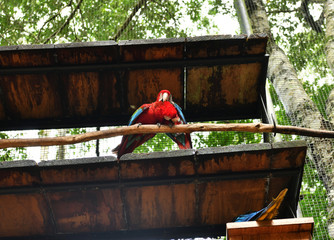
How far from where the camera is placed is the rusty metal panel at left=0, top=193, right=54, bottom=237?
4.32 metres

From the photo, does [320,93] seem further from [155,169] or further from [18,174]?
[18,174]

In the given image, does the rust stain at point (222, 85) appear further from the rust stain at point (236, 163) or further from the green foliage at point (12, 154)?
the green foliage at point (12, 154)

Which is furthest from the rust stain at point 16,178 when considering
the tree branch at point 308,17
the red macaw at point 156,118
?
the tree branch at point 308,17

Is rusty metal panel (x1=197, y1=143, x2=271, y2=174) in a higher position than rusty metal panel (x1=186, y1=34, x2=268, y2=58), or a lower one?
lower

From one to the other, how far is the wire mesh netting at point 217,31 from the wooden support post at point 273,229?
78.9 inches

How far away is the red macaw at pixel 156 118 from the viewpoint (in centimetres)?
503

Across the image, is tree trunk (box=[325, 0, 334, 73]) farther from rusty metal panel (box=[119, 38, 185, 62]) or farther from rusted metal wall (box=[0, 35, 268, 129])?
rusty metal panel (box=[119, 38, 185, 62])

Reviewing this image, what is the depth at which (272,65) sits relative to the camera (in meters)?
8.26

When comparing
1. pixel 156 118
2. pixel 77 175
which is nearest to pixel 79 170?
pixel 77 175

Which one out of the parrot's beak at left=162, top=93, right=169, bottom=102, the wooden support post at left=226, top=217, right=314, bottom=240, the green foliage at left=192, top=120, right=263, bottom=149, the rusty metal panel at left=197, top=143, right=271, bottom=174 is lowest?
the wooden support post at left=226, top=217, right=314, bottom=240

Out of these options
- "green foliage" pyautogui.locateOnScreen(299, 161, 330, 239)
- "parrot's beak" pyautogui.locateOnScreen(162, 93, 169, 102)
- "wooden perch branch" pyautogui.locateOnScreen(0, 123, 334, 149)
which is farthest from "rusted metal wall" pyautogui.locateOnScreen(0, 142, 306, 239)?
"green foliage" pyautogui.locateOnScreen(299, 161, 330, 239)

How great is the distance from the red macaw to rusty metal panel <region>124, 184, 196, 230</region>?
0.75 meters

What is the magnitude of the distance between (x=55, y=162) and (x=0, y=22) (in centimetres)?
808

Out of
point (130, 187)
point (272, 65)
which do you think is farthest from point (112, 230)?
point (272, 65)
